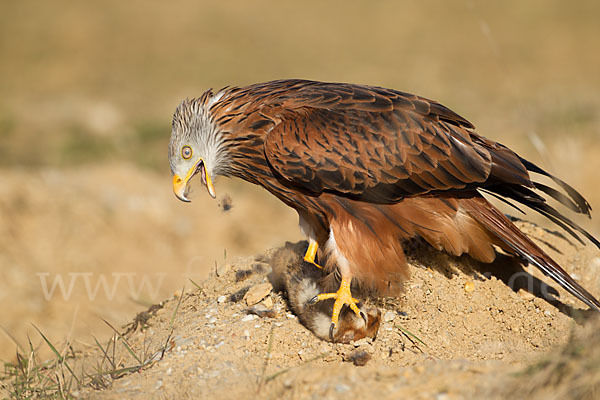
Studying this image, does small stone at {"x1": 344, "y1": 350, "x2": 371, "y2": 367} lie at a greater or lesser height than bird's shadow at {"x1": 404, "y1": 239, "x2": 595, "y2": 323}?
lesser

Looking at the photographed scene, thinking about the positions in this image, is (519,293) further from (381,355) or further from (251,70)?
(251,70)

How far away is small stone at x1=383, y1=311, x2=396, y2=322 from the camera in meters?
4.40

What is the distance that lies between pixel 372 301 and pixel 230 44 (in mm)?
20617

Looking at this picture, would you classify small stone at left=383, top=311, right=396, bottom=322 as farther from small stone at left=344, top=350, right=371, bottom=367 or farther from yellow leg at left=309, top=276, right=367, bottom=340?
small stone at left=344, top=350, right=371, bottom=367

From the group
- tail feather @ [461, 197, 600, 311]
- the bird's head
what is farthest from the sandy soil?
the bird's head

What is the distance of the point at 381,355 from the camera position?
4.01 meters

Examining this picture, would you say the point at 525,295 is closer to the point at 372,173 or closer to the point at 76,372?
the point at 372,173

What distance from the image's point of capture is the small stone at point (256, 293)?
15.2 ft

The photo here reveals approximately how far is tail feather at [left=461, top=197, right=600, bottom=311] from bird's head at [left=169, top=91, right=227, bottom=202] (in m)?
2.00

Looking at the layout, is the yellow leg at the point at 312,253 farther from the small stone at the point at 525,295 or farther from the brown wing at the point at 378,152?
the small stone at the point at 525,295

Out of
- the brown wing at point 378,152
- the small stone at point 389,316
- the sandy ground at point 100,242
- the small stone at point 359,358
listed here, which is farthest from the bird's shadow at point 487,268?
the sandy ground at point 100,242

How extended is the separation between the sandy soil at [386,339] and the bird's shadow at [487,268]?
0.01 m

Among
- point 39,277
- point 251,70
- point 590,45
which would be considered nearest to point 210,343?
point 39,277

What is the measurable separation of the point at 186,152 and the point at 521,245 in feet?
8.74
